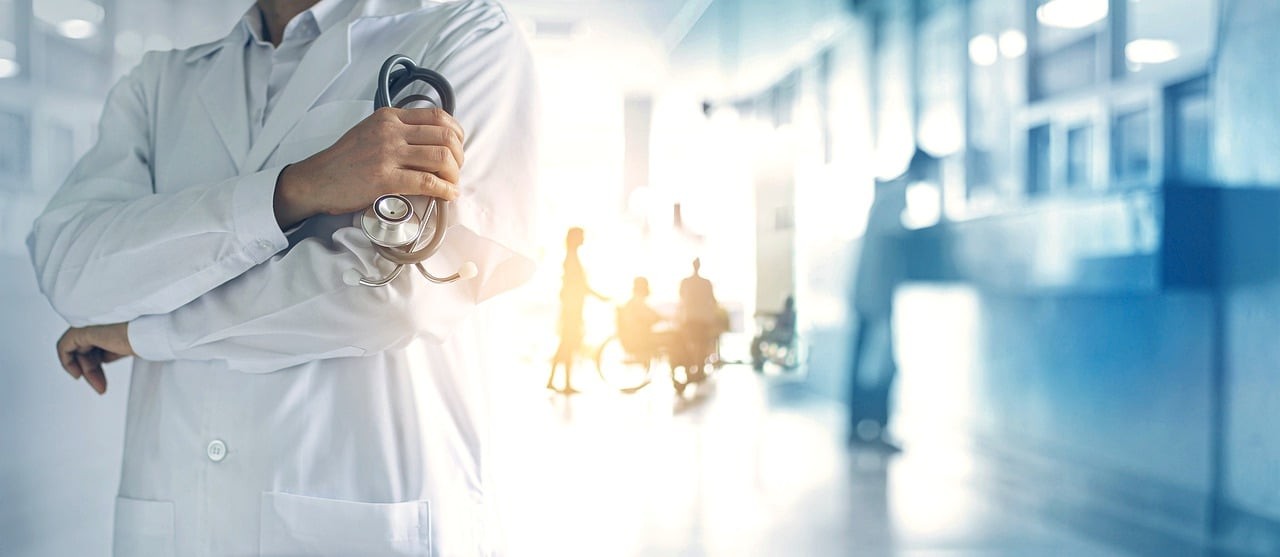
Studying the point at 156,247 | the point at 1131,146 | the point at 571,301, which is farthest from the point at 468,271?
the point at 1131,146

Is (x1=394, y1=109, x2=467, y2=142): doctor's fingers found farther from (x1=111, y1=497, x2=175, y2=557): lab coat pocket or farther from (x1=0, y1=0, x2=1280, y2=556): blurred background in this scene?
(x1=0, y1=0, x2=1280, y2=556): blurred background

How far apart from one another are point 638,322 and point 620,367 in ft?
0.42

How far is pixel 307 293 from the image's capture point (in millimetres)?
981

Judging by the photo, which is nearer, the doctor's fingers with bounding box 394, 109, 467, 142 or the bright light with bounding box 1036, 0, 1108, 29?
the doctor's fingers with bounding box 394, 109, 467, 142

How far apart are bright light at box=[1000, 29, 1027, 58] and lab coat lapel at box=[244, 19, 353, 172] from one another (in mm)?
1691

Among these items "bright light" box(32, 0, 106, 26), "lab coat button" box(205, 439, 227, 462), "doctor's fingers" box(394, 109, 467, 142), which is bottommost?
"lab coat button" box(205, 439, 227, 462)

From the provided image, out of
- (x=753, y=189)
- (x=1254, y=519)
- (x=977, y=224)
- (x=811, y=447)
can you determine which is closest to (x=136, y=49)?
(x=753, y=189)

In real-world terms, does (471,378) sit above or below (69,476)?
above

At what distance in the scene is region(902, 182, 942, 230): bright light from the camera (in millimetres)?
2164

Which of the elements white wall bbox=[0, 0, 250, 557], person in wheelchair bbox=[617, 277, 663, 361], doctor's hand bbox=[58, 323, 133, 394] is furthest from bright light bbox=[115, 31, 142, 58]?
person in wheelchair bbox=[617, 277, 663, 361]

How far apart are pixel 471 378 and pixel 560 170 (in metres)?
1.08

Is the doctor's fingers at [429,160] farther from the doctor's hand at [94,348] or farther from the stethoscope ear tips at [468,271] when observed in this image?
the doctor's hand at [94,348]

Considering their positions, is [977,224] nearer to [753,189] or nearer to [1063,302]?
[1063,302]

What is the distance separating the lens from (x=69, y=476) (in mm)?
2336
